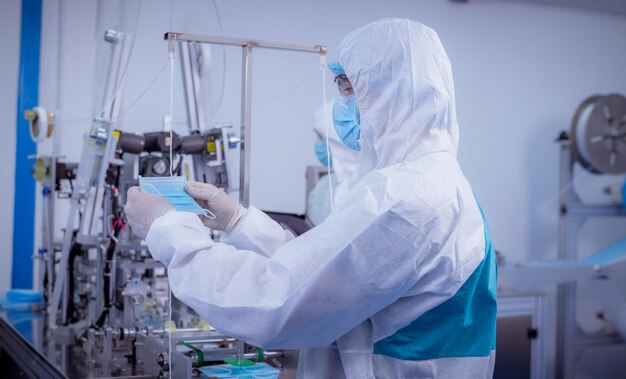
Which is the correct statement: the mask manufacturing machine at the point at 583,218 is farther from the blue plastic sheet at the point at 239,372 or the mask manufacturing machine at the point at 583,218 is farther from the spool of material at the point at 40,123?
the spool of material at the point at 40,123

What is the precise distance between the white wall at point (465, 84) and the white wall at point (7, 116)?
0.14ft

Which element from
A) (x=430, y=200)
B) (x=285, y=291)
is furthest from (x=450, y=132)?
(x=285, y=291)

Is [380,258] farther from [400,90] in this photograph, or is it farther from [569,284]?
[569,284]

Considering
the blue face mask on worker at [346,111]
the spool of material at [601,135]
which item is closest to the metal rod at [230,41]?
the blue face mask on worker at [346,111]

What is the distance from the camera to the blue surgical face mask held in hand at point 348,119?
4.50ft

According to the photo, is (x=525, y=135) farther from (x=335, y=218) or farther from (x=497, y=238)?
(x=335, y=218)

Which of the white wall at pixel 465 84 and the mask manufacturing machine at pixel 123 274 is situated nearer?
the mask manufacturing machine at pixel 123 274

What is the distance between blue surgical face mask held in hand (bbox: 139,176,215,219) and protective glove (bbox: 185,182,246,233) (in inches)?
1.1

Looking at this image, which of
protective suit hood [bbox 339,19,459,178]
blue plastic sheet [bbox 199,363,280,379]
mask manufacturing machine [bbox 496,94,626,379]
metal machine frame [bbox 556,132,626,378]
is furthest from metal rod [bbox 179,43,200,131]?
metal machine frame [bbox 556,132,626,378]

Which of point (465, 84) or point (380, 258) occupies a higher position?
point (465, 84)

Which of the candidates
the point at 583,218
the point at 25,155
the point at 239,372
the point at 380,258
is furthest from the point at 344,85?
the point at 583,218

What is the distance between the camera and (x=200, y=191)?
4.46 ft

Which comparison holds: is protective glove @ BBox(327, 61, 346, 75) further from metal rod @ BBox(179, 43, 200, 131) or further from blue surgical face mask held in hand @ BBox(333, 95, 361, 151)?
metal rod @ BBox(179, 43, 200, 131)

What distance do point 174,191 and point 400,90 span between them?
1.51 ft
